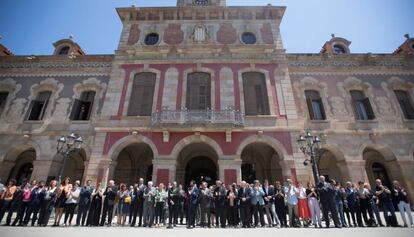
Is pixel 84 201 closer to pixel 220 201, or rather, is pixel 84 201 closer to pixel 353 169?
pixel 220 201

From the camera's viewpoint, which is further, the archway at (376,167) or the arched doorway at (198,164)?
the arched doorway at (198,164)

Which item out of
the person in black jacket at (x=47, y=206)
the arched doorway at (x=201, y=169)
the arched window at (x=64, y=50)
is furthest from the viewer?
the arched window at (x=64, y=50)

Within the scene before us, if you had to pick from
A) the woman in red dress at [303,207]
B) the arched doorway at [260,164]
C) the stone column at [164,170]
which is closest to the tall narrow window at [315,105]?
the arched doorway at [260,164]

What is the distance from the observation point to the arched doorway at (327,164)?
1533 centimetres

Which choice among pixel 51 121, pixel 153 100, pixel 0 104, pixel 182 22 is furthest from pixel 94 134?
pixel 182 22

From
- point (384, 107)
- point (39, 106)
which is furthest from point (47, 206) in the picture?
point (384, 107)

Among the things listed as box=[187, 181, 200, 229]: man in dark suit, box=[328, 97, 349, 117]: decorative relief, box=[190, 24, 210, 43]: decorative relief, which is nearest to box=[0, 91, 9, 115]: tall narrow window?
box=[190, 24, 210, 43]: decorative relief

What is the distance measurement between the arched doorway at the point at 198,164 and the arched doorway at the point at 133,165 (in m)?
2.60

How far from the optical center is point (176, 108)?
14047 mm

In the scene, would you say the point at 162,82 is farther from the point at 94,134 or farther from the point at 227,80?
the point at 94,134

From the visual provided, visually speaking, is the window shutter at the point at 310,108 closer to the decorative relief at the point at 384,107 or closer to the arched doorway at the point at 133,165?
the decorative relief at the point at 384,107

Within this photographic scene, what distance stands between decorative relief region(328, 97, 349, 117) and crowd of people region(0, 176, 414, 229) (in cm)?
735

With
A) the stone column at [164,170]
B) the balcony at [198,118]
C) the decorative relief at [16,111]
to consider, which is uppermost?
the decorative relief at [16,111]

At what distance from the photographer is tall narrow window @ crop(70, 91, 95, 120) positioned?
49.0 ft
